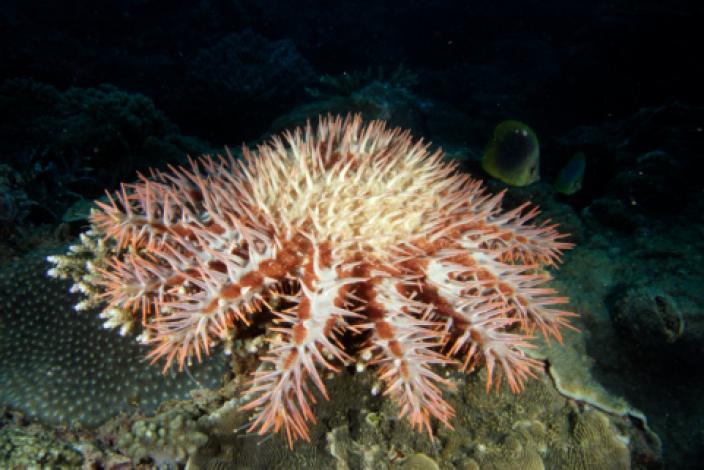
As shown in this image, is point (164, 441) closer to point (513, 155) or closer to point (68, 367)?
point (68, 367)

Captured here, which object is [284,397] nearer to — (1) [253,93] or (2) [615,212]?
(2) [615,212]

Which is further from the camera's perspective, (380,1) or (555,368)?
(380,1)

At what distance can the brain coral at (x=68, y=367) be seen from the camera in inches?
98.2

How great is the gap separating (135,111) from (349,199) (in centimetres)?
656

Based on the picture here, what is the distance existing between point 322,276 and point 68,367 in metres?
1.89

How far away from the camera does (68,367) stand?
2633 mm

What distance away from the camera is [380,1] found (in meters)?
17.9

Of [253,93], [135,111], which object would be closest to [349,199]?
[135,111]

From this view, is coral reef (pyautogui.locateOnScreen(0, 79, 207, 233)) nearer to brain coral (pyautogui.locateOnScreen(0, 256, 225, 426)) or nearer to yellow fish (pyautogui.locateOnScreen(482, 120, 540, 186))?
brain coral (pyautogui.locateOnScreen(0, 256, 225, 426))

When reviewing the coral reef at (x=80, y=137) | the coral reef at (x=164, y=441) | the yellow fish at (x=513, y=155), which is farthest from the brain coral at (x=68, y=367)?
the yellow fish at (x=513, y=155)

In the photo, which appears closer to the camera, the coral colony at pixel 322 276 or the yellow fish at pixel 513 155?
the coral colony at pixel 322 276

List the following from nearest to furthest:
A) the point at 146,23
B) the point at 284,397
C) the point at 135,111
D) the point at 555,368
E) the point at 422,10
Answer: the point at 284,397 → the point at 555,368 → the point at 135,111 → the point at 146,23 → the point at 422,10

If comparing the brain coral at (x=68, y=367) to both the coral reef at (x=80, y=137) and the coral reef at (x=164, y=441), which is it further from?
the coral reef at (x=80, y=137)

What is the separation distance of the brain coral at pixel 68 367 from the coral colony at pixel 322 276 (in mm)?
191
